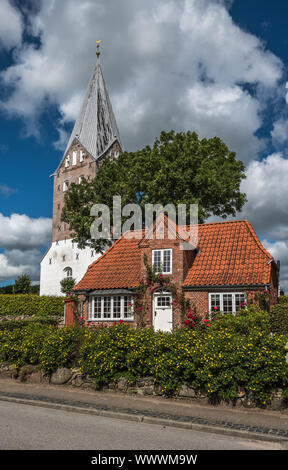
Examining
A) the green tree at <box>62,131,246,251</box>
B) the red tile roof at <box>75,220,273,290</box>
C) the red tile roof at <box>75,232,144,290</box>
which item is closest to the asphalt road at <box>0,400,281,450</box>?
the red tile roof at <box>75,220,273,290</box>

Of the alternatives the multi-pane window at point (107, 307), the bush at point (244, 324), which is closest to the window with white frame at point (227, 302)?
the bush at point (244, 324)

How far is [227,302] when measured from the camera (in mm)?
19531

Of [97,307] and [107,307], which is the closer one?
[107,307]

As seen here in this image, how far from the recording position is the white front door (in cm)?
2059

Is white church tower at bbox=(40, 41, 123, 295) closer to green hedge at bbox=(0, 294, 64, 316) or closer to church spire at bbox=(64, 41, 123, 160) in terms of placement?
church spire at bbox=(64, 41, 123, 160)

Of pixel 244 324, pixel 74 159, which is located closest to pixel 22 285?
pixel 74 159

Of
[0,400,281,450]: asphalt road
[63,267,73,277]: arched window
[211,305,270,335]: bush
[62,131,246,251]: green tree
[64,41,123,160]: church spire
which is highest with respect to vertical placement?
[64,41,123,160]: church spire

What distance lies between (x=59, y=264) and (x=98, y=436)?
2278 inches

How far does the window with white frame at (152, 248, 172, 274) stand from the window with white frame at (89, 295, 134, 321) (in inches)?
92.4

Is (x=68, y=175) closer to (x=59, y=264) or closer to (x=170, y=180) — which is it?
(x=59, y=264)

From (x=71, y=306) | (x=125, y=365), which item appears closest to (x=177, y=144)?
(x=71, y=306)

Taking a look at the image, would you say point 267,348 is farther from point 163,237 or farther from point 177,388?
point 163,237

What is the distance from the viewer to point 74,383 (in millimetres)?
11500
